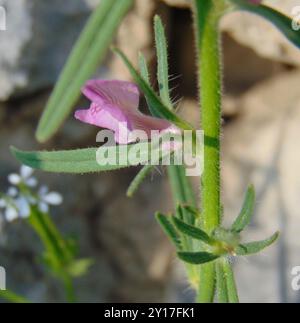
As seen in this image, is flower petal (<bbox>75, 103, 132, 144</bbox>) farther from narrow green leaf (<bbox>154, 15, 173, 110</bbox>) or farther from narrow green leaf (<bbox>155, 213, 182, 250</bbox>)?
narrow green leaf (<bbox>155, 213, 182, 250</bbox>)

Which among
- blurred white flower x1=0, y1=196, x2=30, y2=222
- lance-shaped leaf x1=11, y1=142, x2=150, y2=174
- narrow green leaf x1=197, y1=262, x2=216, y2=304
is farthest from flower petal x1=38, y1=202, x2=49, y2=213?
narrow green leaf x1=197, y1=262, x2=216, y2=304

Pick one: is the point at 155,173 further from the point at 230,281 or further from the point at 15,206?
the point at 230,281

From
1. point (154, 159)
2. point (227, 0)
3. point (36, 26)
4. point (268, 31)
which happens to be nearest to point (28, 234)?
point (36, 26)

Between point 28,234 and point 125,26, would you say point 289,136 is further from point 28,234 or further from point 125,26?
point 28,234

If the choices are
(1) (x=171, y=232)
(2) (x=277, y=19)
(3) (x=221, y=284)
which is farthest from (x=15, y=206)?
(2) (x=277, y=19)

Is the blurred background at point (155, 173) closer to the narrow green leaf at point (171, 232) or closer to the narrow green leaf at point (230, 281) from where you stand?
the narrow green leaf at point (171, 232)

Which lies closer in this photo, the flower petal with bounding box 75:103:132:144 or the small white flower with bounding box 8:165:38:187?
the flower petal with bounding box 75:103:132:144
